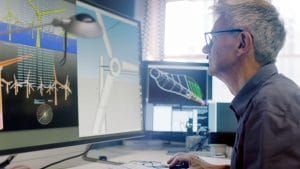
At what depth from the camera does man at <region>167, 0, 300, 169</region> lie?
88 cm

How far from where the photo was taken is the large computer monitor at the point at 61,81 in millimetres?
1235

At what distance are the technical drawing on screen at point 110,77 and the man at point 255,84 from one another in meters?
0.42

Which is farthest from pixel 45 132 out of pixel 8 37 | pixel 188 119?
pixel 188 119

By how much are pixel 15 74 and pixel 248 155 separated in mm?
820

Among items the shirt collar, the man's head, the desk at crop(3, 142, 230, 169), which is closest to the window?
the desk at crop(3, 142, 230, 169)

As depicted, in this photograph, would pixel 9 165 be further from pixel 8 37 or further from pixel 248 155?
pixel 248 155

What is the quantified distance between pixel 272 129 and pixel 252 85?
25 centimetres

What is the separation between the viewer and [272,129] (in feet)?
2.87

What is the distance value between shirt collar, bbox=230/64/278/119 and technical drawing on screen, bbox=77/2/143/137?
0.71 meters

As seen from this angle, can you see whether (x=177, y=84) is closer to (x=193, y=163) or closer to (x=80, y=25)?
(x=193, y=163)

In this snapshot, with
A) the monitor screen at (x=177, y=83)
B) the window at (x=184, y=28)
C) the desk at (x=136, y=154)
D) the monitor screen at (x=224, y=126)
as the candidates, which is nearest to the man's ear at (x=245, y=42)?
the desk at (x=136, y=154)

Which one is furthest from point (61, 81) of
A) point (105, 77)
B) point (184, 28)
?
point (184, 28)

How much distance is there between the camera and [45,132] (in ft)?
4.44

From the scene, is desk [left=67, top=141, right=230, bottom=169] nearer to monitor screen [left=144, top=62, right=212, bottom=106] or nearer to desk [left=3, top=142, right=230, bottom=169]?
desk [left=3, top=142, right=230, bottom=169]
